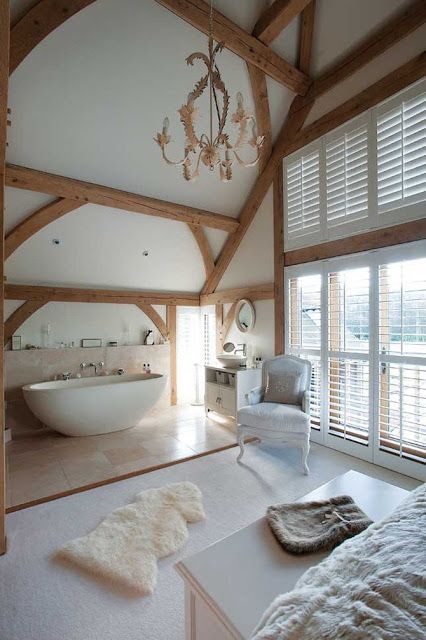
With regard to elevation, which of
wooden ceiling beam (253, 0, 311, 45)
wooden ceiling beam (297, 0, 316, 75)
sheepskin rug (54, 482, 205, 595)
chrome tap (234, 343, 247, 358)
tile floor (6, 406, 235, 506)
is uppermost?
wooden ceiling beam (297, 0, 316, 75)

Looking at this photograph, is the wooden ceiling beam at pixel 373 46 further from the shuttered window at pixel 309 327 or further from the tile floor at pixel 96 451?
the tile floor at pixel 96 451

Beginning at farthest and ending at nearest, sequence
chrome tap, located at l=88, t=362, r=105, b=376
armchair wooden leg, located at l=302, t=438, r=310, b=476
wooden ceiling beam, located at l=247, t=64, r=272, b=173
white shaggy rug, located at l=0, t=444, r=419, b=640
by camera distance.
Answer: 1. chrome tap, located at l=88, t=362, r=105, b=376
2. wooden ceiling beam, located at l=247, t=64, r=272, b=173
3. armchair wooden leg, located at l=302, t=438, r=310, b=476
4. white shaggy rug, located at l=0, t=444, r=419, b=640

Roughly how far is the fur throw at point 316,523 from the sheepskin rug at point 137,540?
2.67 ft

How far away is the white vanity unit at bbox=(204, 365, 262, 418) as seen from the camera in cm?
409

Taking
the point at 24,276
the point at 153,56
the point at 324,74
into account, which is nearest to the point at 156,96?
the point at 153,56

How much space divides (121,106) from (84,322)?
299 cm

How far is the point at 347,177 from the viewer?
317 cm

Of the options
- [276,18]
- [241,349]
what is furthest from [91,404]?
[276,18]

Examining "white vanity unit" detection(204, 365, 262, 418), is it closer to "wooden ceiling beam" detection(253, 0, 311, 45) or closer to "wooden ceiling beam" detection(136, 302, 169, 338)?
"wooden ceiling beam" detection(136, 302, 169, 338)

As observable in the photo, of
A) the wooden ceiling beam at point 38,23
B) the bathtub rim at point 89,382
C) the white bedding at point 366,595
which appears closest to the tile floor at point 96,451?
the bathtub rim at point 89,382

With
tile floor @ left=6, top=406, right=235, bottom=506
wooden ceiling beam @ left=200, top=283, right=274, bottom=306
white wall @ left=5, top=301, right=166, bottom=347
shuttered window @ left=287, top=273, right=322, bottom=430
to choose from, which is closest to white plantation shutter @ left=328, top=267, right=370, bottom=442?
shuttered window @ left=287, top=273, right=322, bottom=430

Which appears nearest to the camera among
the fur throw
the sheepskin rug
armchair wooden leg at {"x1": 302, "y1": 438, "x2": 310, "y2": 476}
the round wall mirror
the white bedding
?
the white bedding

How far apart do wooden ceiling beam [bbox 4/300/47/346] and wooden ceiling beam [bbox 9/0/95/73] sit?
9.24 feet

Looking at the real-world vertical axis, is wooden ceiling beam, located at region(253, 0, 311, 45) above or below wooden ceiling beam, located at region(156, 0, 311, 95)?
above
